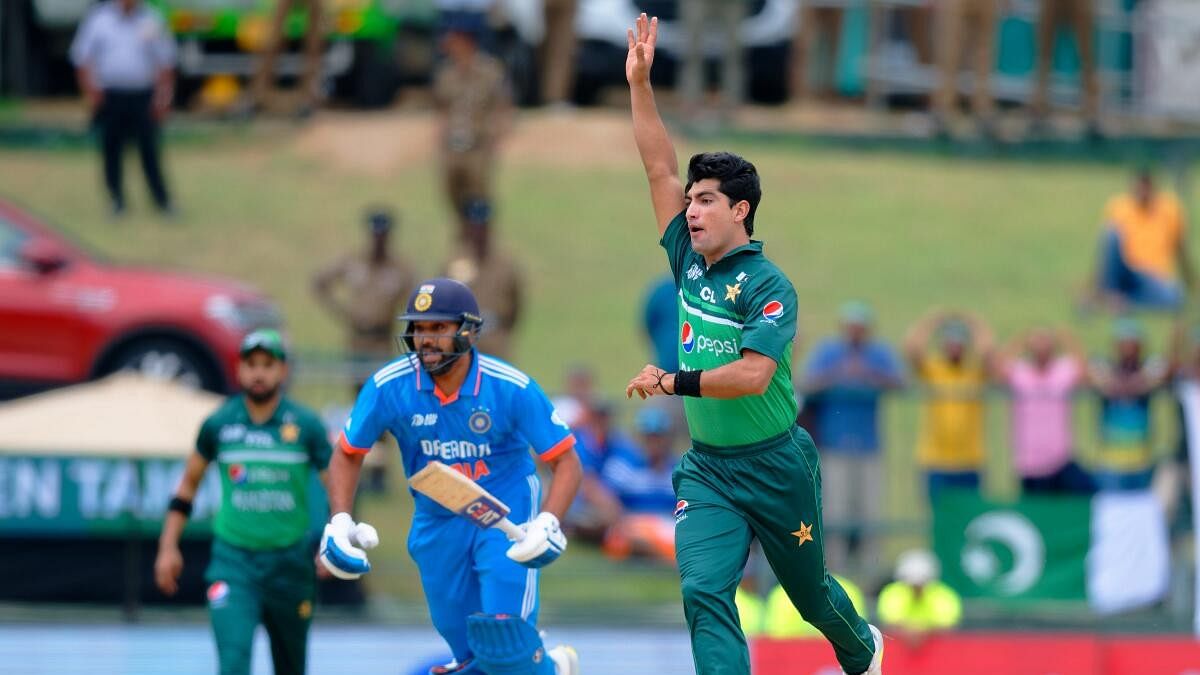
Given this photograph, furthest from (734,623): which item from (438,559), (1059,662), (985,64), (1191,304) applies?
(985,64)

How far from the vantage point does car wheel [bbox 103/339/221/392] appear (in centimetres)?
1650

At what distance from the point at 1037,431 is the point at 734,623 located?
7794mm

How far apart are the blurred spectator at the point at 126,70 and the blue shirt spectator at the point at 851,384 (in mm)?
8207

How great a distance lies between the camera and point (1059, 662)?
13.0 metres

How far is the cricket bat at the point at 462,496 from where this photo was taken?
8.14 metres

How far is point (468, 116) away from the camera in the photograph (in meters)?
18.5

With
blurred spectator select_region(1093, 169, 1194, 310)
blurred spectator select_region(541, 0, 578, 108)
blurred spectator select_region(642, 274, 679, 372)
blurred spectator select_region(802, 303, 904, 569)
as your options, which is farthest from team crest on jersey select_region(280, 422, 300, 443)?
blurred spectator select_region(541, 0, 578, 108)

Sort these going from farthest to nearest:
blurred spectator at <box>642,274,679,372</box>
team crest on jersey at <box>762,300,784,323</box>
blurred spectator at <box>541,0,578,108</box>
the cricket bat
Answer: blurred spectator at <box>541,0,578,108</box>
blurred spectator at <box>642,274,679,372</box>
the cricket bat
team crest on jersey at <box>762,300,784,323</box>

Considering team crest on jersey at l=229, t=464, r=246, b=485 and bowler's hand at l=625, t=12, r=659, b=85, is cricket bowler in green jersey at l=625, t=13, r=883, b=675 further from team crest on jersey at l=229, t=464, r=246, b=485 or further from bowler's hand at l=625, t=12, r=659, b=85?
team crest on jersey at l=229, t=464, r=246, b=485

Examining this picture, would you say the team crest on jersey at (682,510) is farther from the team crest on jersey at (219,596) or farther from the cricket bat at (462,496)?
the team crest on jersey at (219,596)

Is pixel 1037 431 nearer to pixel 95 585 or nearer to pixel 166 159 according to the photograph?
pixel 95 585

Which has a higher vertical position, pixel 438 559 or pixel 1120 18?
pixel 1120 18

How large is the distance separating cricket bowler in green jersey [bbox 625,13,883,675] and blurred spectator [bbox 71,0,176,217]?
1357cm

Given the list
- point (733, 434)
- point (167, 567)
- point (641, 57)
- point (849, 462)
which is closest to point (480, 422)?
point (733, 434)
